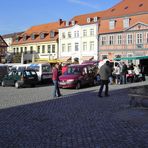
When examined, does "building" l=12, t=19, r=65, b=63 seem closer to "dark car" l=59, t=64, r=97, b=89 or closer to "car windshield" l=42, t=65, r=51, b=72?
"car windshield" l=42, t=65, r=51, b=72

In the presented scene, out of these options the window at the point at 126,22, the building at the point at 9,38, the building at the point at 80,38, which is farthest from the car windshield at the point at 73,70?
the building at the point at 9,38

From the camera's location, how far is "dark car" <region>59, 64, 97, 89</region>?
24095 mm

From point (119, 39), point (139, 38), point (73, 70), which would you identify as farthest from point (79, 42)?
point (73, 70)

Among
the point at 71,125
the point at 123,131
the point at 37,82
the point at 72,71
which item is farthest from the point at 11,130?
the point at 37,82

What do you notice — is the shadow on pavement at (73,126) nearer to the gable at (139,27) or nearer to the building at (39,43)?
the gable at (139,27)

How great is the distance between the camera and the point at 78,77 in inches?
973

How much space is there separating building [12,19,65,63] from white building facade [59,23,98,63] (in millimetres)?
2437

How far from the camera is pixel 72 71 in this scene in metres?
25.7

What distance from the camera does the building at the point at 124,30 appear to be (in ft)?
183

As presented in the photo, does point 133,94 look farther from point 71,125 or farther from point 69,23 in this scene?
point 69,23

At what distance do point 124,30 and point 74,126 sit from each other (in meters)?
50.1

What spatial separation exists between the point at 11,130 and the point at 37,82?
1937cm

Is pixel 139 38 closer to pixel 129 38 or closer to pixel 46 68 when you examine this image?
pixel 129 38

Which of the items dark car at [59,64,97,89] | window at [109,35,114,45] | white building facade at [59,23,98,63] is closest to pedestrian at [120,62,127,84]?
dark car at [59,64,97,89]
